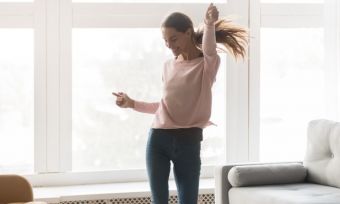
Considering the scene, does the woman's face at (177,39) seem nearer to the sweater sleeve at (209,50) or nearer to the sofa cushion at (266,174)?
the sweater sleeve at (209,50)

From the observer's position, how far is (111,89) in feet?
13.0

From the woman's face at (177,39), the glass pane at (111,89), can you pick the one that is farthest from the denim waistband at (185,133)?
the glass pane at (111,89)

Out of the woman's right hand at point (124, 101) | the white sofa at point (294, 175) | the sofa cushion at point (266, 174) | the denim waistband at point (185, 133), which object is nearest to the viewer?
the denim waistband at point (185, 133)

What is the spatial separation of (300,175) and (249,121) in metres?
0.83

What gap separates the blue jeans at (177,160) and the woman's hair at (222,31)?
480 mm

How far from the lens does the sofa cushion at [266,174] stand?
10.6 ft

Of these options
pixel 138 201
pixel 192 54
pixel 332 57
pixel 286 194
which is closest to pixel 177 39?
pixel 192 54

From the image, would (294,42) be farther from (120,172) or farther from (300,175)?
(120,172)

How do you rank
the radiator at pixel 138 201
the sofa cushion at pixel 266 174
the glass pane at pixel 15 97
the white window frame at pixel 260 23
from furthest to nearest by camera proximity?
the white window frame at pixel 260 23 < the glass pane at pixel 15 97 < the radiator at pixel 138 201 < the sofa cushion at pixel 266 174

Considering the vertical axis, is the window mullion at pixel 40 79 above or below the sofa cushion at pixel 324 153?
above

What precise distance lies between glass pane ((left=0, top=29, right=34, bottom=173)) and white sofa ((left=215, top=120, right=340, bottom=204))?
1.41 meters

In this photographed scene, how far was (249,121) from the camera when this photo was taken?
4.13 m

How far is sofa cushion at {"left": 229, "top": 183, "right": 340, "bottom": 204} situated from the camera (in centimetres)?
281

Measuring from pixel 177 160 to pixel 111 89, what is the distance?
52.8 inches
